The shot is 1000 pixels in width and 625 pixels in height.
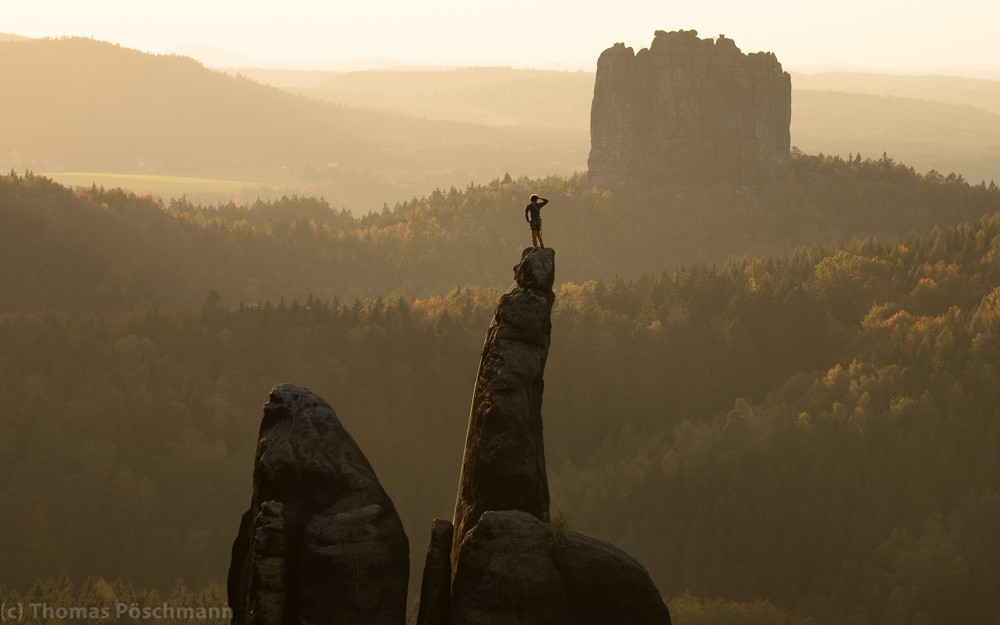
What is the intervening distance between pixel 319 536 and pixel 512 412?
6.58 meters

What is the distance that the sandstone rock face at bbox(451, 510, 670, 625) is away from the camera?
36375 mm

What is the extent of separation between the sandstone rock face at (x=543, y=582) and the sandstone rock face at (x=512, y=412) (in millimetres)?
2461

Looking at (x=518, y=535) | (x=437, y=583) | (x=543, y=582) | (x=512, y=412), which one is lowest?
(x=437, y=583)

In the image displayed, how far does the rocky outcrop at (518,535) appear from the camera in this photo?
3650cm

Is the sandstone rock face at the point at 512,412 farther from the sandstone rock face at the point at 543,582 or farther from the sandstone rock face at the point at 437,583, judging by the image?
the sandstone rock face at the point at 543,582

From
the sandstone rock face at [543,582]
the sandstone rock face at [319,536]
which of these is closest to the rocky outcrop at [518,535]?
the sandstone rock face at [543,582]

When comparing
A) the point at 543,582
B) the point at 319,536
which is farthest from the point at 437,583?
the point at 319,536

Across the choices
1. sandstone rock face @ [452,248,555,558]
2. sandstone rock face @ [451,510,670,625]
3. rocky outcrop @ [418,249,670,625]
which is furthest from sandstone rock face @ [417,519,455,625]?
sandstone rock face @ [452,248,555,558]

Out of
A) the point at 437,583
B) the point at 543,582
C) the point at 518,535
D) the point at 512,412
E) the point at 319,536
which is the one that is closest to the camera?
the point at 319,536

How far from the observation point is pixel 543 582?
36.5 m

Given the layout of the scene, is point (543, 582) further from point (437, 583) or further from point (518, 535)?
point (437, 583)

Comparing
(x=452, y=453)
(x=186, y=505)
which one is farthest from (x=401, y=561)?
(x=452, y=453)

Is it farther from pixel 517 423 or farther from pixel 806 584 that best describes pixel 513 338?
pixel 806 584

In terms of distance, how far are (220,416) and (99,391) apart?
15.3 meters
